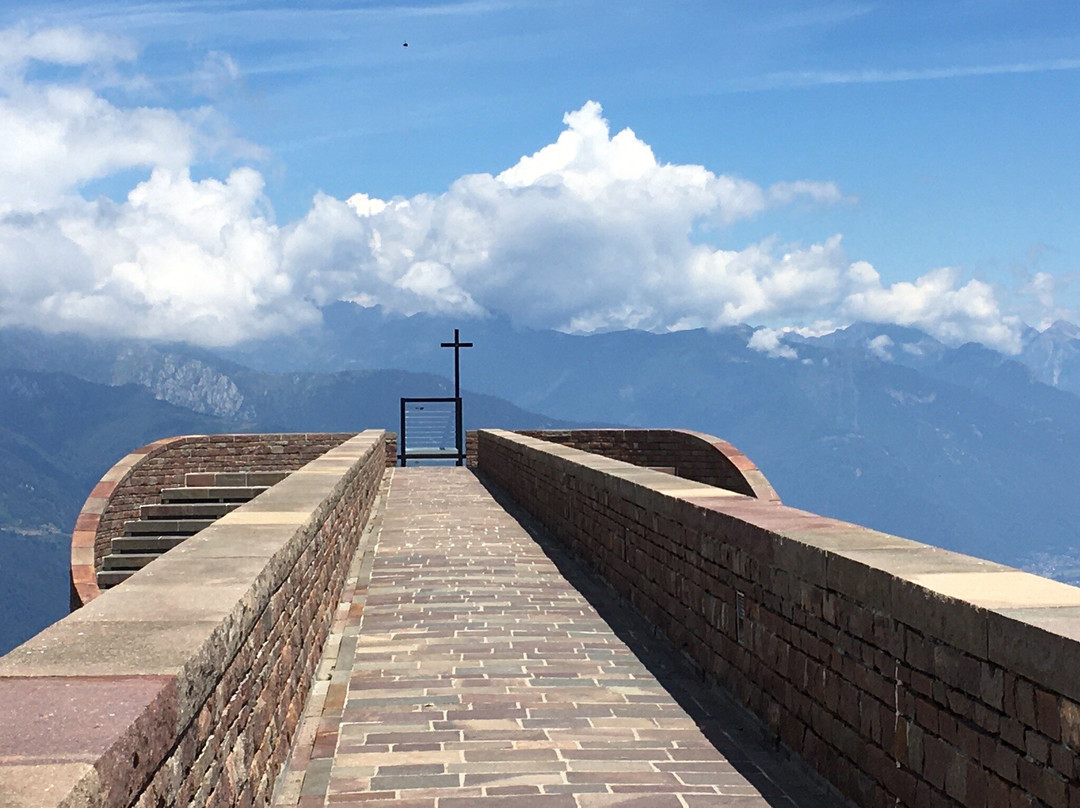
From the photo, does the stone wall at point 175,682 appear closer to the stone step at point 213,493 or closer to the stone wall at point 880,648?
the stone wall at point 880,648

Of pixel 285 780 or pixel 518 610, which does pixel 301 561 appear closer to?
pixel 285 780

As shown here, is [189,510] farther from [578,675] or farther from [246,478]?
[578,675]

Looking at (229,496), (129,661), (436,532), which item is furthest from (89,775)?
(229,496)

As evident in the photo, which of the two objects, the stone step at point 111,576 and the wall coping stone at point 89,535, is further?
the wall coping stone at point 89,535

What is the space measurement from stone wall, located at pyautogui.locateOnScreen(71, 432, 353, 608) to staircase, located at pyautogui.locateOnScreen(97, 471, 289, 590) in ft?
7.90

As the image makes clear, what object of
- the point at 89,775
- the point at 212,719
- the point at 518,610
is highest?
the point at 89,775

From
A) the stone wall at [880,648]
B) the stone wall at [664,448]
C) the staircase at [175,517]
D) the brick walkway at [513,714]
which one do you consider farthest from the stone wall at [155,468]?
the stone wall at [880,648]

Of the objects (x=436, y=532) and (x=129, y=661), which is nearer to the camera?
(x=129, y=661)

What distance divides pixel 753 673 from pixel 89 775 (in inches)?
164

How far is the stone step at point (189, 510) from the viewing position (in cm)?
1566

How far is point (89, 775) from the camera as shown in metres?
2.27

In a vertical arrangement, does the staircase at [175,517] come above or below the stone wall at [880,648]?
below

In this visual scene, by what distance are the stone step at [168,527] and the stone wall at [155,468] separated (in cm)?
272

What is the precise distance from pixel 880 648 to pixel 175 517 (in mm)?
13199
